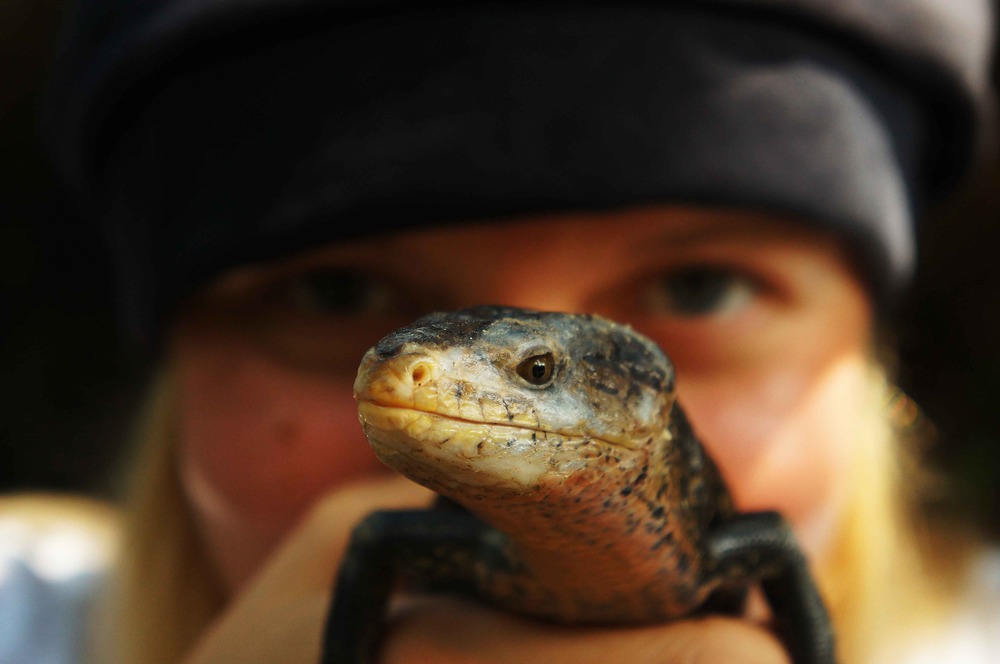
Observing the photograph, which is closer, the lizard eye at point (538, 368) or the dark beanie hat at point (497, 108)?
the lizard eye at point (538, 368)

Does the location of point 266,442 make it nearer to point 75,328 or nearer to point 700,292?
point 700,292

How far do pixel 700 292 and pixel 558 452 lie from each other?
1.91 feet

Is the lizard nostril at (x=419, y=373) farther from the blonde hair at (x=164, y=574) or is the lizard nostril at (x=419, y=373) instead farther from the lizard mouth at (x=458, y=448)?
the blonde hair at (x=164, y=574)

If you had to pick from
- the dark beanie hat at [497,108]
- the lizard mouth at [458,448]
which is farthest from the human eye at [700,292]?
the lizard mouth at [458,448]

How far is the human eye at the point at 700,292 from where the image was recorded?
1.05 m

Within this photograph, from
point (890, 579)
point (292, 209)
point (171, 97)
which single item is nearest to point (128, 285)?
point (171, 97)

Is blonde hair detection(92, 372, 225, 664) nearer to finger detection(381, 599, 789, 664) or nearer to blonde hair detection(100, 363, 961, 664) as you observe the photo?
blonde hair detection(100, 363, 961, 664)

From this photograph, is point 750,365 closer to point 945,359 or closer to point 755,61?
point 755,61

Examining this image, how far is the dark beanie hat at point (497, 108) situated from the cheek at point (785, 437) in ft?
0.56

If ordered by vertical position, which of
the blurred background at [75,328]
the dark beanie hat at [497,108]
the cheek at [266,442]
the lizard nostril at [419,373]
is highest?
the blurred background at [75,328]

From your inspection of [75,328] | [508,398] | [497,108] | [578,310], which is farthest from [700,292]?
[75,328]

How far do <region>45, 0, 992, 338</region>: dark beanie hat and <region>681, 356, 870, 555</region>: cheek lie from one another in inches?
6.7

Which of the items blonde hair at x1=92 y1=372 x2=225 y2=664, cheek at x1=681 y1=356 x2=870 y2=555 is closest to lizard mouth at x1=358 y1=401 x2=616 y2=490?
cheek at x1=681 y1=356 x2=870 y2=555

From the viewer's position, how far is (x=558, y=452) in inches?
20.9
